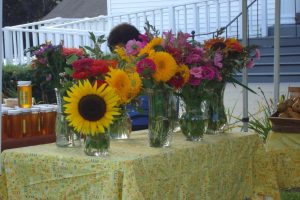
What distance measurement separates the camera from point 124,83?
2822mm

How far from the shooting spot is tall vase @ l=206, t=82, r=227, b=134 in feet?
11.8

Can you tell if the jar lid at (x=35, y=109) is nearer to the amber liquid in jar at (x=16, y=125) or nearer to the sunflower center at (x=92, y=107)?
the amber liquid in jar at (x=16, y=125)

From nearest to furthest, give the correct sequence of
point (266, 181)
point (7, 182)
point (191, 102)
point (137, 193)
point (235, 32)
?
1. point (137, 193)
2. point (7, 182)
3. point (191, 102)
4. point (266, 181)
5. point (235, 32)

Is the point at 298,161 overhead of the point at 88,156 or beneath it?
beneath

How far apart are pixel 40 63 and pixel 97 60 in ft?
1.41

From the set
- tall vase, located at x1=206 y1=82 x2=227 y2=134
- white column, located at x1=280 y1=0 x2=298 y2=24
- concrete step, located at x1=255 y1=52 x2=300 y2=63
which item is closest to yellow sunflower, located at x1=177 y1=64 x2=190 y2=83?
tall vase, located at x1=206 y1=82 x2=227 y2=134

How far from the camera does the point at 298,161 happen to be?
4867 millimetres

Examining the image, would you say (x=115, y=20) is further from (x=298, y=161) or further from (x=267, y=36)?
(x=298, y=161)

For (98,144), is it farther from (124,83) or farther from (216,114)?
(216,114)

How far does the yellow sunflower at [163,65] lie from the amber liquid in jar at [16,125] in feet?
4.69

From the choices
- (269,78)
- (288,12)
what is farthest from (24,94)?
(288,12)

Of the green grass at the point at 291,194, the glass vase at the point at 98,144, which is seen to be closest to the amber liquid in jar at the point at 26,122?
the glass vase at the point at 98,144

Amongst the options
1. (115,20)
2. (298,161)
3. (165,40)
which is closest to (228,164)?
(165,40)

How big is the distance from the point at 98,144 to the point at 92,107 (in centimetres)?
23
